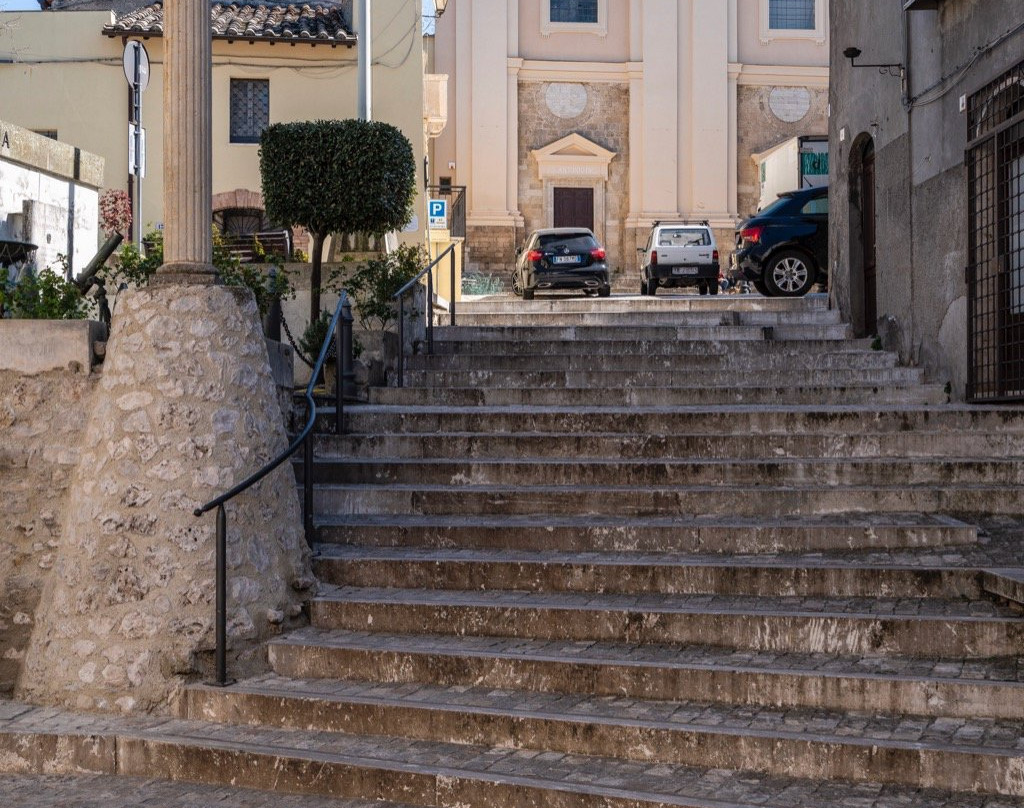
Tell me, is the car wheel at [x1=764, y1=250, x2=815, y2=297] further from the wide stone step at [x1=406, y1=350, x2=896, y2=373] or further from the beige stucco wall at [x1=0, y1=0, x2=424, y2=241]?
the beige stucco wall at [x1=0, y1=0, x2=424, y2=241]

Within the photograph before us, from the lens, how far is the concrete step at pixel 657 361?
38.5 ft

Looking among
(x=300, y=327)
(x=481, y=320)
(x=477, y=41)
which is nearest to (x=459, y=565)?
(x=300, y=327)

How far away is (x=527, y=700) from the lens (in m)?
6.19

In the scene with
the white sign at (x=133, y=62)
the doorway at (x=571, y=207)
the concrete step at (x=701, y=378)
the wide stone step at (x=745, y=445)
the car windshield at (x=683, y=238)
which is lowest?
the wide stone step at (x=745, y=445)

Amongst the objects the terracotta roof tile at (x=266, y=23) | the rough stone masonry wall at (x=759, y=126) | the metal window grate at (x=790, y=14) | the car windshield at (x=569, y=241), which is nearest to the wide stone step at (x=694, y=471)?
the car windshield at (x=569, y=241)

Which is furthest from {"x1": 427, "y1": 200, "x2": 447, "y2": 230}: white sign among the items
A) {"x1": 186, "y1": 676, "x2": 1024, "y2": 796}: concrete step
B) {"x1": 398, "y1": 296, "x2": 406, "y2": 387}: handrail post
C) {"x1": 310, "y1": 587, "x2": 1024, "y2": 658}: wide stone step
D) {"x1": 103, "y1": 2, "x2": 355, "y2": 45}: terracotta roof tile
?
{"x1": 186, "y1": 676, "x2": 1024, "y2": 796}: concrete step

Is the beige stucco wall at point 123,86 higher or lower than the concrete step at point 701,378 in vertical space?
higher

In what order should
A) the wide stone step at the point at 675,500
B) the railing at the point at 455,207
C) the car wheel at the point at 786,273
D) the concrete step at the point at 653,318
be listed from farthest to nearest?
the railing at the point at 455,207 → the car wheel at the point at 786,273 → the concrete step at the point at 653,318 → the wide stone step at the point at 675,500

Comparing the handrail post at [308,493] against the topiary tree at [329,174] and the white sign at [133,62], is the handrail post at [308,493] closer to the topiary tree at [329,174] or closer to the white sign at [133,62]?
the topiary tree at [329,174]

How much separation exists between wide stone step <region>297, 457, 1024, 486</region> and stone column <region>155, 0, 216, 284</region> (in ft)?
6.98

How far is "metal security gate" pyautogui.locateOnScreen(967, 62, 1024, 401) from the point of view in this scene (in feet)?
32.5

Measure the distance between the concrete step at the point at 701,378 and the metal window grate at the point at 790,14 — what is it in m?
29.0

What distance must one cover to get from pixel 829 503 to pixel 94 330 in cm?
441

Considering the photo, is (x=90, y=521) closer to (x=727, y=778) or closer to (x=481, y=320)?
(x=727, y=778)
